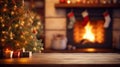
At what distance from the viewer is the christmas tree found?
183 inches

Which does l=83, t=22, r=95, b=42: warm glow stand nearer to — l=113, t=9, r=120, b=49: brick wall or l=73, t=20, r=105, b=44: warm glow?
l=73, t=20, r=105, b=44: warm glow

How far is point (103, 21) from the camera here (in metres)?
6.70

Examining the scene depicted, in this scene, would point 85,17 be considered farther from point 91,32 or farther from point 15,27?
point 15,27

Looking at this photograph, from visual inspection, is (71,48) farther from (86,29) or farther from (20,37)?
(20,37)

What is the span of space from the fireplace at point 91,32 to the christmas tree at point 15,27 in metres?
1.90

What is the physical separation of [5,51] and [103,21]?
3.01m

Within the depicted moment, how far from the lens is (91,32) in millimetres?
6703

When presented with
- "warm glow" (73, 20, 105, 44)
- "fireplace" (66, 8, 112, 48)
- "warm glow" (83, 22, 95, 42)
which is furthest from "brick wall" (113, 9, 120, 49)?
"warm glow" (83, 22, 95, 42)

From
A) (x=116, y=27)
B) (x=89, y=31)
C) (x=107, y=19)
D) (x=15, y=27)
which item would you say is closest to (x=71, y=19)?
(x=89, y=31)

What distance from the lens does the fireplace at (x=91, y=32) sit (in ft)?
21.9

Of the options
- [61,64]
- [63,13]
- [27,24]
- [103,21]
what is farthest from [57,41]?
[61,64]

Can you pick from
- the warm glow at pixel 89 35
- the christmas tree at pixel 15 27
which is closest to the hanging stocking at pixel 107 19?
the warm glow at pixel 89 35

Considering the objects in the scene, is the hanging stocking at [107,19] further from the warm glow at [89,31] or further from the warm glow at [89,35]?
the warm glow at [89,35]

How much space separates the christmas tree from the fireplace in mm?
1898
